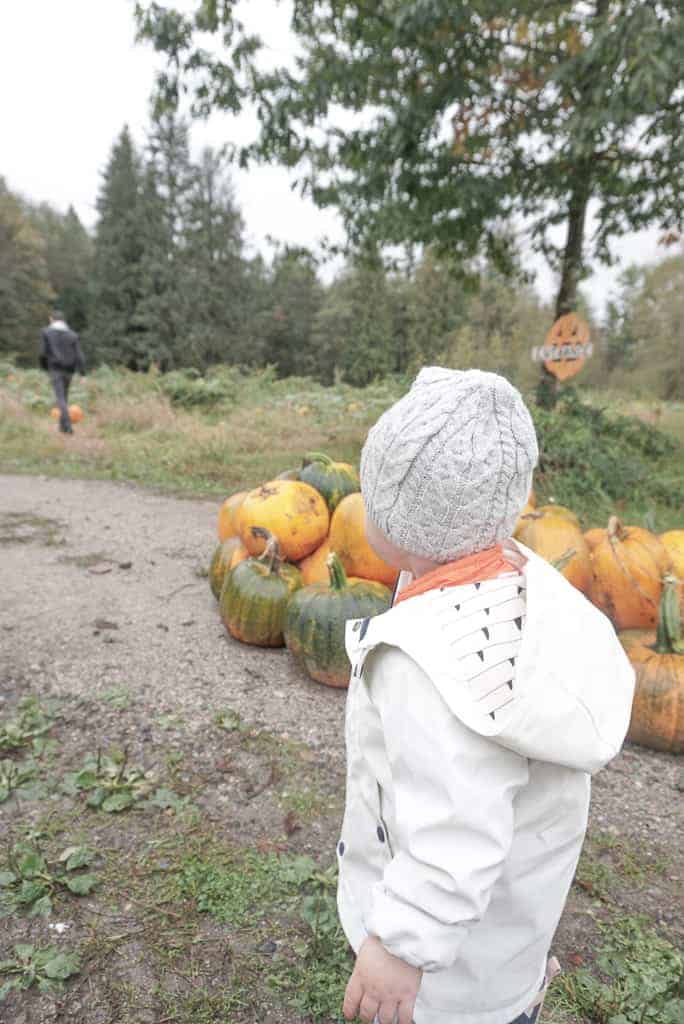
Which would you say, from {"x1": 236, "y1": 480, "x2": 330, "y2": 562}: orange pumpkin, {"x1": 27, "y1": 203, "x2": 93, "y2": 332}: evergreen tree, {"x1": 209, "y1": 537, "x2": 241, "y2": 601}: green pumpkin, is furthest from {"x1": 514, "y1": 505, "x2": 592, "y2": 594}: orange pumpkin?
{"x1": 27, "y1": 203, "x2": 93, "y2": 332}: evergreen tree

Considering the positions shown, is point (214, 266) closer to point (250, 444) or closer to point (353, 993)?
point (250, 444)

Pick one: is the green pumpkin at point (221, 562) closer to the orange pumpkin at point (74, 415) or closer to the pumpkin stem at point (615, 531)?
the pumpkin stem at point (615, 531)

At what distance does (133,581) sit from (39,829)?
238 centimetres

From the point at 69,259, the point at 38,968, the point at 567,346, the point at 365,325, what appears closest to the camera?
the point at 38,968

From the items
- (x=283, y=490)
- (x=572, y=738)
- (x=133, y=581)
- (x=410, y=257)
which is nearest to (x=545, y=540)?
(x=283, y=490)

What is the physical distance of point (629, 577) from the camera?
299 centimetres

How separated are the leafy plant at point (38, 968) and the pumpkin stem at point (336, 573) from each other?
1.68 m

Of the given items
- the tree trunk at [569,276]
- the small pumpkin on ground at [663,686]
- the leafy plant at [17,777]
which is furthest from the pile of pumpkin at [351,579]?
the tree trunk at [569,276]

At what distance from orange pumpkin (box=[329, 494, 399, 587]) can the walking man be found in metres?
8.42

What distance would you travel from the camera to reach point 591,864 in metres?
2.04

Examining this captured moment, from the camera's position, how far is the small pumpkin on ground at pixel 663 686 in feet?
8.29

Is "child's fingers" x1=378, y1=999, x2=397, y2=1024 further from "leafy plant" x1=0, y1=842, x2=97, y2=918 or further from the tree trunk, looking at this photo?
the tree trunk

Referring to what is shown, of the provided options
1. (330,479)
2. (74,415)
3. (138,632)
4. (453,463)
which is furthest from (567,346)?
(74,415)

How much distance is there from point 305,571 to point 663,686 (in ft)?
5.98
